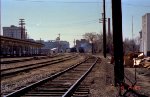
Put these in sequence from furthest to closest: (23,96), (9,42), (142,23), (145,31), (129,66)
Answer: (142,23) → (145,31) → (9,42) → (129,66) → (23,96)

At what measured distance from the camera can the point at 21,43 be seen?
9106cm

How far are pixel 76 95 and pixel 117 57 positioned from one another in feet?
19.4

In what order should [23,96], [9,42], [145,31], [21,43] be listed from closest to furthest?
[23,96], [9,42], [21,43], [145,31]

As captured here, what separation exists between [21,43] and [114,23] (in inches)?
2866

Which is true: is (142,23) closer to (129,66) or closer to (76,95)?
(129,66)

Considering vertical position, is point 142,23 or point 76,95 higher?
point 142,23

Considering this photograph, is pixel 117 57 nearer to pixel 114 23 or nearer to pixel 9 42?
pixel 114 23

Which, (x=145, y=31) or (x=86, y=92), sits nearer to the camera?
(x=86, y=92)

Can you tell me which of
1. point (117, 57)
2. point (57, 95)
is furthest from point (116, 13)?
point (57, 95)

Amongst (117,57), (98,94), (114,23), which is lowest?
(98,94)

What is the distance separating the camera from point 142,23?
118m

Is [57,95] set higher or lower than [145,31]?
lower

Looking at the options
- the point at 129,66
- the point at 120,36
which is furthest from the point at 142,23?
the point at 120,36

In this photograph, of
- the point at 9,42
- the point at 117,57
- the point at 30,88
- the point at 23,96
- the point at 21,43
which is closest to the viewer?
the point at 23,96
